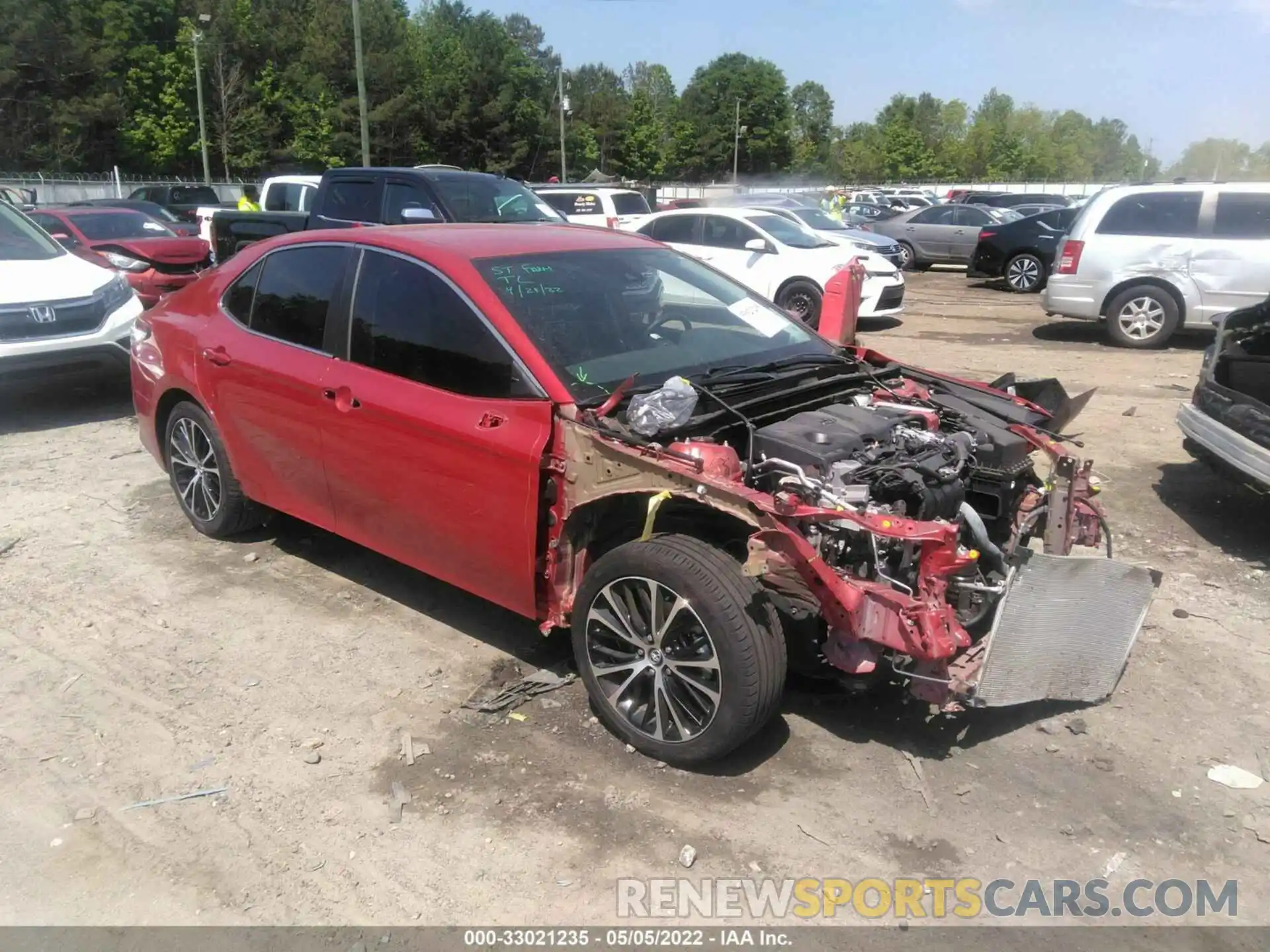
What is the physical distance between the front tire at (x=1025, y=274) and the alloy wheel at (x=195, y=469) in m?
16.7

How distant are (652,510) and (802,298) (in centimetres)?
956

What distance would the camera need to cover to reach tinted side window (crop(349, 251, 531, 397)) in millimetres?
3805

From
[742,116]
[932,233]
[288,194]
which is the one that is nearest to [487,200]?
[288,194]

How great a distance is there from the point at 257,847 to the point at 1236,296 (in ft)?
38.5

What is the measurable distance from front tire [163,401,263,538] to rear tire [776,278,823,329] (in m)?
8.37

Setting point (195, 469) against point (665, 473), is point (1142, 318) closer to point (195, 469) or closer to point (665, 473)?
point (665, 473)

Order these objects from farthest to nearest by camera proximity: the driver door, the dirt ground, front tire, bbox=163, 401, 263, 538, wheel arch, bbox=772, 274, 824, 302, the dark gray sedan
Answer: the dark gray sedan
the driver door
wheel arch, bbox=772, 274, 824, 302
front tire, bbox=163, 401, 263, 538
the dirt ground

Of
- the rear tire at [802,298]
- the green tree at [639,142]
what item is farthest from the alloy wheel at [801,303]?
the green tree at [639,142]

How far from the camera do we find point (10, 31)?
51.3m

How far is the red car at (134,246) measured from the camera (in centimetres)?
1076

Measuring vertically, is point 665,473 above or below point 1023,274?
above

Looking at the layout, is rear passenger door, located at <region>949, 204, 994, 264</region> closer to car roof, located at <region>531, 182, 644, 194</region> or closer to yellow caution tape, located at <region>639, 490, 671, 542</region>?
car roof, located at <region>531, 182, 644, 194</region>

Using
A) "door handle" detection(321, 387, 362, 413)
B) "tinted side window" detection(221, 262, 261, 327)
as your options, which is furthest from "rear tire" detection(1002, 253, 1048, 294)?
"door handle" detection(321, 387, 362, 413)

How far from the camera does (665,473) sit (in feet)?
11.1
